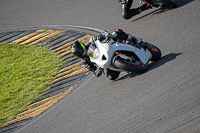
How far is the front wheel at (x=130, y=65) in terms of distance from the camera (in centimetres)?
700

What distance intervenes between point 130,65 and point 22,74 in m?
5.19

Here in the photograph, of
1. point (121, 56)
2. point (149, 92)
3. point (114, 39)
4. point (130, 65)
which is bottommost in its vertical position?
point (149, 92)

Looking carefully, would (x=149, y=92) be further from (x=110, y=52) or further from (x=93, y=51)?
(x=93, y=51)

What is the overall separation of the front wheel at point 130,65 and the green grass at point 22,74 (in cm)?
332

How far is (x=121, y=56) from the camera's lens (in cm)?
714

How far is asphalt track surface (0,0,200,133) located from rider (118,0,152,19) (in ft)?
0.76

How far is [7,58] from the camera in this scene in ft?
40.8

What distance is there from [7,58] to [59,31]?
2.26 m

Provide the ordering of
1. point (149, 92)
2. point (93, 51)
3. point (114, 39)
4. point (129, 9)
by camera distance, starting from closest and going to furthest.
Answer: point (149, 92) < point (93, 51) < point (114, 39) < point (129, 9)

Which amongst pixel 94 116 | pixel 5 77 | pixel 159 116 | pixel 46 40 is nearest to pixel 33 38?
pixel 46 40

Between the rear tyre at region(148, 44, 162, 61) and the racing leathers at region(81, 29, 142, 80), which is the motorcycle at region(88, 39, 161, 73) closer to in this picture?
the rear tyre at region(148, 44, 162, 61)

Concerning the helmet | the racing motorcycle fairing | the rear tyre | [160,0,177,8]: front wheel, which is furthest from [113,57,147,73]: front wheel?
[160,0,177,8]: front wheel

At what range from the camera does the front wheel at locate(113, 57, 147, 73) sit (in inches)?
276

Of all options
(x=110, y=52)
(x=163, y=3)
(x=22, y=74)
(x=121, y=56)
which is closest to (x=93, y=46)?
(x=110, y=52)
